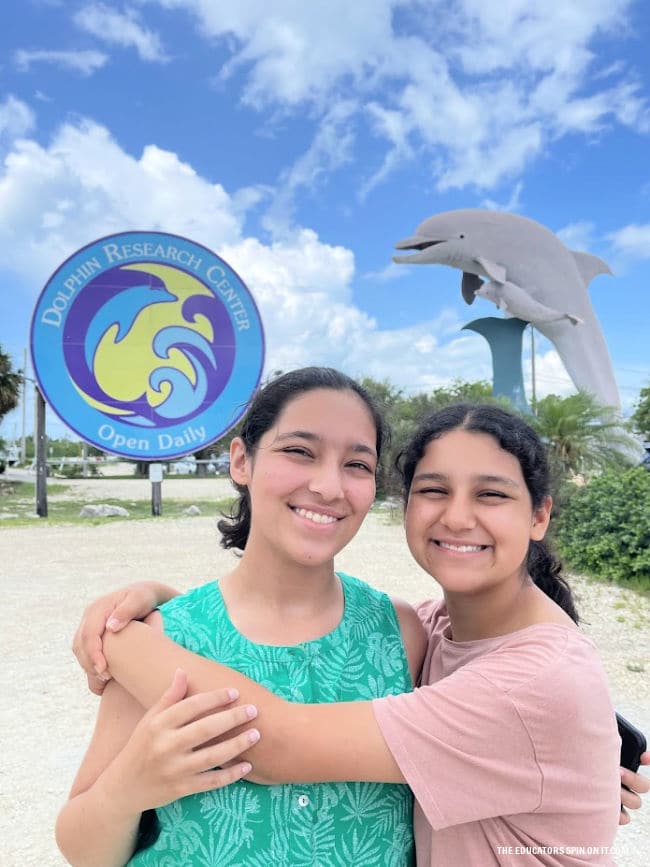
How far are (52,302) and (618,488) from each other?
31.7 feet

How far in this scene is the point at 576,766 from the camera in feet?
3.38

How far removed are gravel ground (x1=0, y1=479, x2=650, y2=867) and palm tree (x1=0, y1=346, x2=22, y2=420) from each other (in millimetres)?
13801

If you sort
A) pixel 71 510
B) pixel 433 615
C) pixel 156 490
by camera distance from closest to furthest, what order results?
1. pixel 433 615
2. pixel 156 490
3. pixel 71 510

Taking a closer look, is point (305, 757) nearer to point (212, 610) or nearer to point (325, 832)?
point (325, 832)

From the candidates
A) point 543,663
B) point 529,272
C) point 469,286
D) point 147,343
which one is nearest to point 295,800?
point 543,663

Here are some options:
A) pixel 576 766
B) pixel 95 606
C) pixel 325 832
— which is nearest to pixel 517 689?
pixel 576 766

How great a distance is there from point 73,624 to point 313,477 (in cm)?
522

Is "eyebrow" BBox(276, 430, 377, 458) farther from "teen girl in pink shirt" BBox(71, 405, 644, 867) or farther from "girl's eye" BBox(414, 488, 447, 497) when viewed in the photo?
"teen girl in pink shirt" BBox(71, 405, 644, 867)

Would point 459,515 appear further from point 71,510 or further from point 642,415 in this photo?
point 642,415

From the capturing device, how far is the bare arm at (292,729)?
0.99m

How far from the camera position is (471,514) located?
128 centimetres

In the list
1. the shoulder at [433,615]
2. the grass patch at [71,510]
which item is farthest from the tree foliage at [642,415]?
the shoulder at [433,615]

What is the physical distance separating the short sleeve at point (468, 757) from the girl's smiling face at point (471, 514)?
0.30 meters

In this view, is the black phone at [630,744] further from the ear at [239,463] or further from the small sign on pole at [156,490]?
the small sign on pole at [156,490]
